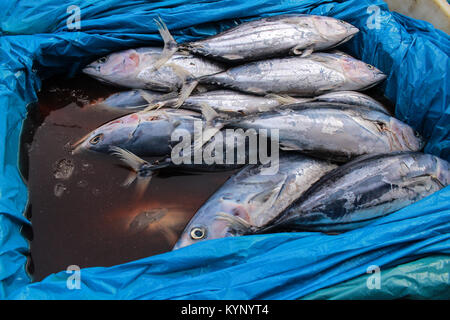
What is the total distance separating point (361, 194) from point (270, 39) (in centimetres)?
150

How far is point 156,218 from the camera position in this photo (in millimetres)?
2461

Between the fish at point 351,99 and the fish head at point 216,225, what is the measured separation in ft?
3.71

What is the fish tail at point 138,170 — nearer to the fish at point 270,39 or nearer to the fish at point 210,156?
the fish at point 210,156

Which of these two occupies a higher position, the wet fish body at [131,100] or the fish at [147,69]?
the fish at [147,69]

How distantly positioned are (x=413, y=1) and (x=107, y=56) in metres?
2.90

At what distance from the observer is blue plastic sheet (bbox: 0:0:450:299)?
1.88m

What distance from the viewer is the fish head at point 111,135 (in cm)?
263

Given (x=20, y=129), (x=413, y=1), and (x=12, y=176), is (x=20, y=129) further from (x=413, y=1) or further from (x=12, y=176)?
(x=413, y=1)

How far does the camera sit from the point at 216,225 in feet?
7.35
